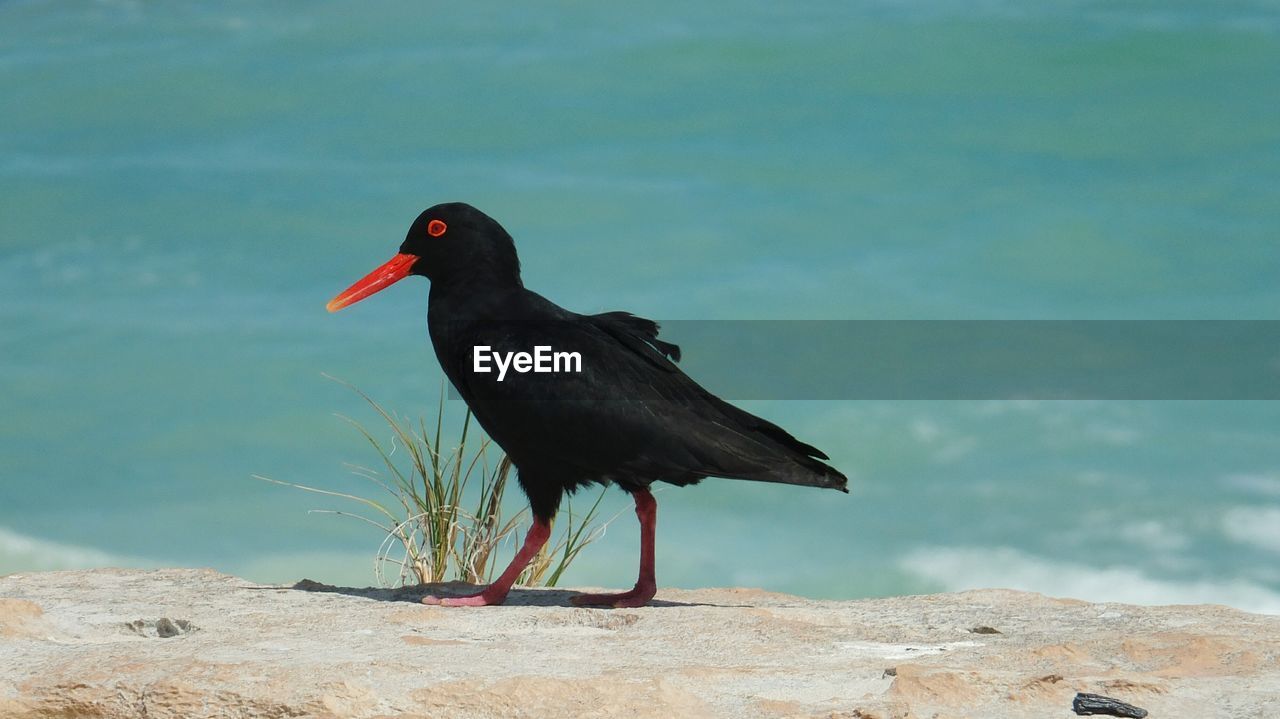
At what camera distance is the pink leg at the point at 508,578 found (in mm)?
6434

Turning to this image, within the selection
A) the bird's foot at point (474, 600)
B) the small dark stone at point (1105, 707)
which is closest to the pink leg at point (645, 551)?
the bird's foot at point (474, 600)

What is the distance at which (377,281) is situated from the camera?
23.3 feet

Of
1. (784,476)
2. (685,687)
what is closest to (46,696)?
(685,687)

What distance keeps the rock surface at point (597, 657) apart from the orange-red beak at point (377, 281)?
1.50 metres

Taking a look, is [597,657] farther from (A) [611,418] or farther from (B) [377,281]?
(B) [377,281]

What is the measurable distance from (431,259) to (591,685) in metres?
3.02

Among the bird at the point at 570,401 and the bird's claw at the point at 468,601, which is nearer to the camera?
the bird at the point at 570,401

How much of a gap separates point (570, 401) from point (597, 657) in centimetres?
145

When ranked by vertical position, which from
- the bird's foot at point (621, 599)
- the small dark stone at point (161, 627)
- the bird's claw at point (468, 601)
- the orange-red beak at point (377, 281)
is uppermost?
the orange-red beak at point (377, 281)

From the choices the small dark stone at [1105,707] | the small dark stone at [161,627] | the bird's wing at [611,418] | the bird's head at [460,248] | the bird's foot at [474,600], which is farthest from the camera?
the bird's head at [460,248]

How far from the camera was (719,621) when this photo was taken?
5902 mm

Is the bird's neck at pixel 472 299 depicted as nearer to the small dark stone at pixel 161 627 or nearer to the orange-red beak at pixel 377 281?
the orange-red beak at pixel 377 281

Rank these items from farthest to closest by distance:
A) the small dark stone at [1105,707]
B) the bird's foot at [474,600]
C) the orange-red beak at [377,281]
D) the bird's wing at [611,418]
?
the orange-red beak at [377,281]
the bird's foot at [474,600]
the bird's wing at [611,418]
the small dark stone at [1105,707]

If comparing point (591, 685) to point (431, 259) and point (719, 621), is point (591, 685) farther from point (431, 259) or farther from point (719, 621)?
point (431, 259)
